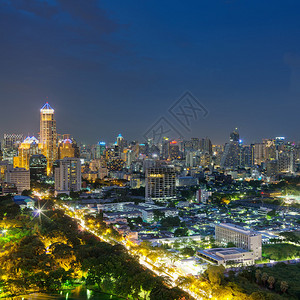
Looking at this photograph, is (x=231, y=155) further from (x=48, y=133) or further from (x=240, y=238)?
(x=240, y=238)

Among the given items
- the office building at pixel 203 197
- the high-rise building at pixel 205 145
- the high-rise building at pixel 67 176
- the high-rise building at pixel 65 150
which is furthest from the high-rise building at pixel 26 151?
the high-rise building at pixel 205 145

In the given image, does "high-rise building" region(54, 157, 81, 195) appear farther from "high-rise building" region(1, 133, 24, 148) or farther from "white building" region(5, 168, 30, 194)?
"high-rise building" region(1, 133, 24, 148)

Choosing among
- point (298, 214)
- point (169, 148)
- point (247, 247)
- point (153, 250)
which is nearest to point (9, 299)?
point (153, 250)

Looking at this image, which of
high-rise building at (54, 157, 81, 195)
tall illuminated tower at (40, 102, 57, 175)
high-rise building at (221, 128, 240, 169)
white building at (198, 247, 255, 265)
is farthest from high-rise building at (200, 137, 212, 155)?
white building at (198, 247, 255, 265)

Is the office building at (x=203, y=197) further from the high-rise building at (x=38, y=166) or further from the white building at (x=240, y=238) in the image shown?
the high-rise building at (x=38, y=166)

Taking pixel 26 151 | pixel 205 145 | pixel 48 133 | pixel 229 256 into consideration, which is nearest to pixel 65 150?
pixel 48 133

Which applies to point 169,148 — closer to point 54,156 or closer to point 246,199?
point 54,156
